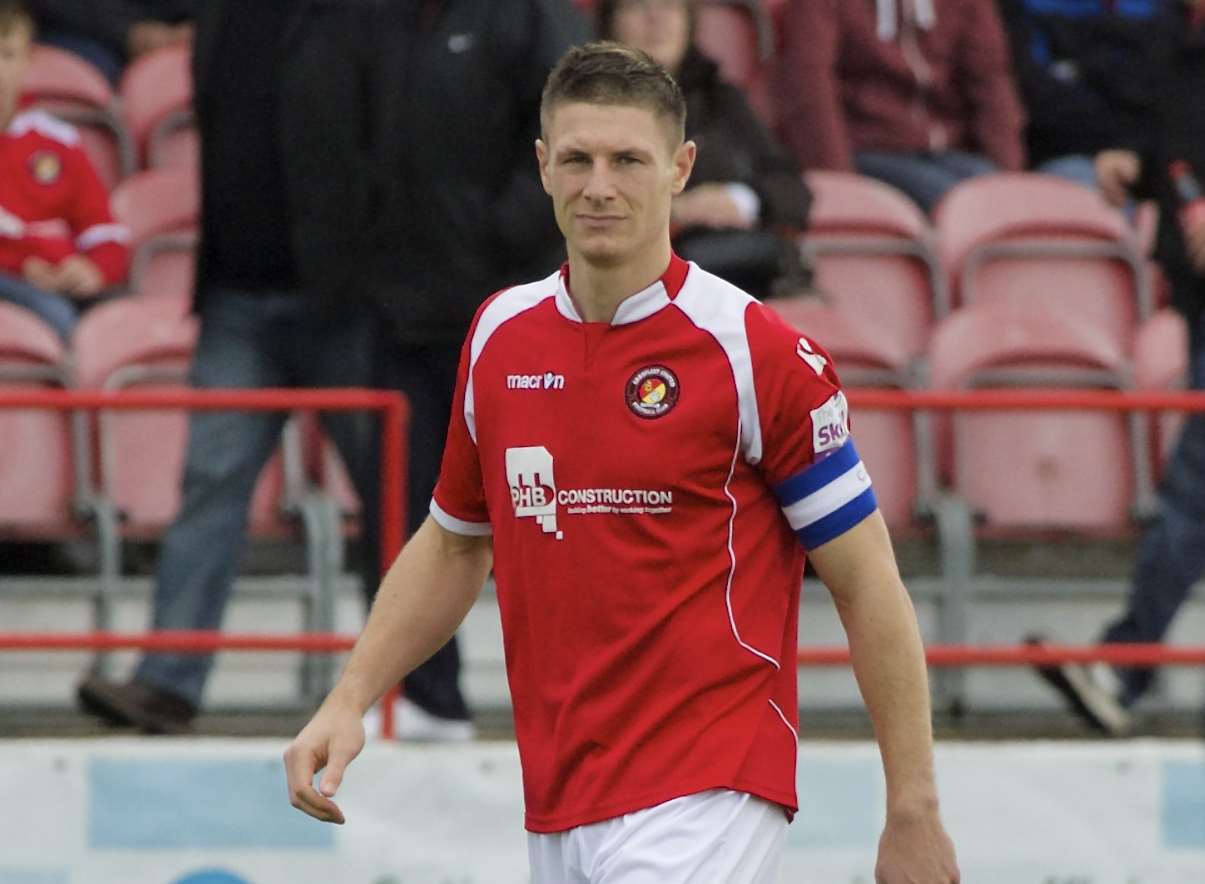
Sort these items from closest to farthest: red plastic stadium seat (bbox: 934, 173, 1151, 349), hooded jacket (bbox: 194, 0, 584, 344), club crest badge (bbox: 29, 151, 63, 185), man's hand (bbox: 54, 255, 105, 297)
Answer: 1. hooded jacket (bbox: 194, 0, 584, 344)
2. man's hand (bbox: 54, 255, 105, 297)
3. club crest badge (bbox: 29, 151, 63, 185)
4. red plastic stadium seat (bbox: 934, 173, 1151, 349)

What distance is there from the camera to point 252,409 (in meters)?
6.66

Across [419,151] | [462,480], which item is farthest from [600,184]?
[419,151]

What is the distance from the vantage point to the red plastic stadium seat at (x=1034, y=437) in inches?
301

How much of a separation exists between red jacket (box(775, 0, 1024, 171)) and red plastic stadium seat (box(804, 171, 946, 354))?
0.41 meters

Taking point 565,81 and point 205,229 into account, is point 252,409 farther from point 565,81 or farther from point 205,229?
point 565,81

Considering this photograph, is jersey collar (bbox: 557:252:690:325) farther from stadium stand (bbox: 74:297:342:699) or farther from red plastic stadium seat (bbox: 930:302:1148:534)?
red plastic stadium seat (bbox: 930:302:1148:534)

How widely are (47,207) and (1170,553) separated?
3.70 meters

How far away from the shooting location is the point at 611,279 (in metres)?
3.71

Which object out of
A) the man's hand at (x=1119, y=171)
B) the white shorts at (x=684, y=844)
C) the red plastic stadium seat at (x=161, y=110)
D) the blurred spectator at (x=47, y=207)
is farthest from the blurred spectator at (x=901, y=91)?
the white shorts at (x=684, y=844)

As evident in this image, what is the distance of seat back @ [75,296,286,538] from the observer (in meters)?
7.24

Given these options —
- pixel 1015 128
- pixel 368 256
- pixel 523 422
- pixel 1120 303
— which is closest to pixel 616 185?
pixel 523 422

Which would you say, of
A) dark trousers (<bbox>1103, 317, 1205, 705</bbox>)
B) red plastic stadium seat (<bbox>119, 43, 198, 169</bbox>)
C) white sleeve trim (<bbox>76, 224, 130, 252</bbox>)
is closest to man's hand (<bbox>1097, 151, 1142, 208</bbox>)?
dark trousers (<bbox>1103, 317, 1205, 705</bbox>)

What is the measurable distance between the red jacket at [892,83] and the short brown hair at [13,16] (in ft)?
8.76

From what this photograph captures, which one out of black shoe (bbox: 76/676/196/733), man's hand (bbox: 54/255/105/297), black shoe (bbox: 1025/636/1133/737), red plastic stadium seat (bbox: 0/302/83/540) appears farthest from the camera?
man's hand (bbox: 54/255/105/297)
